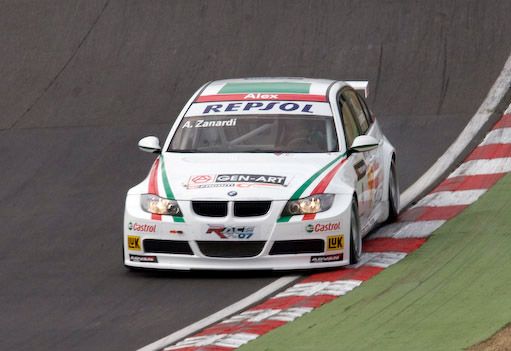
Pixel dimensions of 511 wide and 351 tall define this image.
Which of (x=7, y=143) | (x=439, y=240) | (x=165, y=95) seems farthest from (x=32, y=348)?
(x=165, y=95)

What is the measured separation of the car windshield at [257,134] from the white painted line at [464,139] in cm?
198

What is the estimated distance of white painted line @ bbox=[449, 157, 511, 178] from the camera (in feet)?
47.5

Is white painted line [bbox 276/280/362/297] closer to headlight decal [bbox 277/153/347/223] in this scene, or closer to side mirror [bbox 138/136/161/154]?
headlight decal [bbox 277/153/347/223]

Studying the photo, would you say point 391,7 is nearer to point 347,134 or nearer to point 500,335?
point 347,134

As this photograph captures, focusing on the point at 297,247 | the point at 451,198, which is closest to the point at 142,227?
the point at 297,247

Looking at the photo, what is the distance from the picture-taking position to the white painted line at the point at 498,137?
1567 centimetres

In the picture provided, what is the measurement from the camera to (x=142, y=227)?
1112 centimetres

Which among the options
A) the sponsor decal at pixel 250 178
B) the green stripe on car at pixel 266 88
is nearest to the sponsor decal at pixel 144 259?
the sponsor decal at pixel 250 178

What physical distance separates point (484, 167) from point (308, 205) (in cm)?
419

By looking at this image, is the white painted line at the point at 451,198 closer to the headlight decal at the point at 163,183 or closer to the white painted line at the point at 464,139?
the white painted line at the point at 464,139

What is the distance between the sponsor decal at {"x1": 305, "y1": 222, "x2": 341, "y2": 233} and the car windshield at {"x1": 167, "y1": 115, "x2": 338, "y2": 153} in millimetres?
1089

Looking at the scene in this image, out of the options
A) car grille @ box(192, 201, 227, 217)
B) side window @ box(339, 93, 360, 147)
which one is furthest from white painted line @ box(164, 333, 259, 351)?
side window @ box(339, 93, 360, 147)

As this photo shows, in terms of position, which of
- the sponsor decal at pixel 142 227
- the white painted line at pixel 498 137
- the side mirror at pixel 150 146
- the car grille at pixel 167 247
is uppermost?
the side mirror at pixel 150 146

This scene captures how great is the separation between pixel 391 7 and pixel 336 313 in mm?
12051
